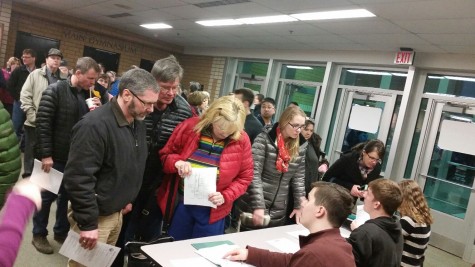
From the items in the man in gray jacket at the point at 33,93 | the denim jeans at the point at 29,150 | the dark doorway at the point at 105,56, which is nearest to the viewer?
the denim jeans at the point at 29,150

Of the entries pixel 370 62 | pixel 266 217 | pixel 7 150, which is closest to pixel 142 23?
pixel 370 62

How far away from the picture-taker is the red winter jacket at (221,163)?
2105 mm

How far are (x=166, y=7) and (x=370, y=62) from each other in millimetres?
3699

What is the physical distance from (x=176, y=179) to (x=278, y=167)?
75 cm

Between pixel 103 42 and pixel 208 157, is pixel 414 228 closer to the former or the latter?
pixel 208 157

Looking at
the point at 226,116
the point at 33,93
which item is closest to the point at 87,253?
the point at 226,116

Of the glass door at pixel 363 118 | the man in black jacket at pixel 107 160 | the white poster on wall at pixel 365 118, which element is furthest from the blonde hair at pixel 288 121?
the white poster on wall at pixel 365 118

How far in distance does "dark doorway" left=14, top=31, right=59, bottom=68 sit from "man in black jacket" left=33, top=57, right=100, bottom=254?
7.22m

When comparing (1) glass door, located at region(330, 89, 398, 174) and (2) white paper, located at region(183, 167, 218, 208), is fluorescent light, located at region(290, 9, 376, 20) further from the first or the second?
(2) white paper, located at region(183, 167, 218, 208)

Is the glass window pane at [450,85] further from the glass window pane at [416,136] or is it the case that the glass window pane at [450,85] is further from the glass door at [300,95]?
the glass door at [300,95]

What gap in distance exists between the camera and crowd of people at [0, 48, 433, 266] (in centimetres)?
156

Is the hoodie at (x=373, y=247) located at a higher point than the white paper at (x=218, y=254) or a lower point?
higher

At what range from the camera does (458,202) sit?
525cm

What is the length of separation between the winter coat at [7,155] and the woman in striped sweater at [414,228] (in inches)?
91.9
